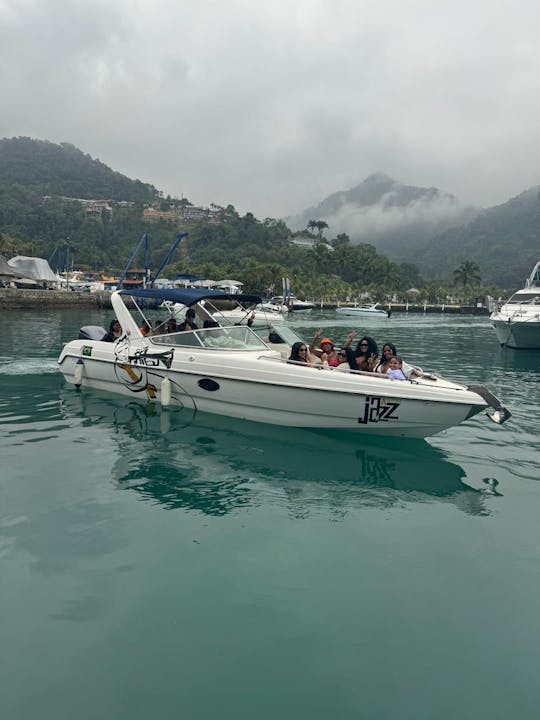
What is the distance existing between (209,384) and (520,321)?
70.4 ft

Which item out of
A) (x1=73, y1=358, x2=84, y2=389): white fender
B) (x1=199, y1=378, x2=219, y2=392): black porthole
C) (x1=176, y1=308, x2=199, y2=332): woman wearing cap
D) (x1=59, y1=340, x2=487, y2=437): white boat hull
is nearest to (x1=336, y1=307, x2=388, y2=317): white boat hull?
(x1=73, y1=358, x2=84, y2=389): white fender

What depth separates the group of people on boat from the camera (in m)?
9.64

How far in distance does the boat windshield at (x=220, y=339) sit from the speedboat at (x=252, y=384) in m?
0.02

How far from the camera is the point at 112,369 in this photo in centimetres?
1274

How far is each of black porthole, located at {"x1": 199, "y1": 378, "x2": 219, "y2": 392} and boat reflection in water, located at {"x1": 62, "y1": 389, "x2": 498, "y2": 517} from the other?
2.45 feet

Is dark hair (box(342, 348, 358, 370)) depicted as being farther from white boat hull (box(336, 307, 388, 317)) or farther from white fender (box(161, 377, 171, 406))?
white boat hull (box(336, 307, 388, 317))

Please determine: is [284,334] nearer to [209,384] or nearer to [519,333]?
[209,384]

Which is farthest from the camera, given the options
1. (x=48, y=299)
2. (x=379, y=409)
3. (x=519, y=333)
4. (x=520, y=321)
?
(x=48, y=299)

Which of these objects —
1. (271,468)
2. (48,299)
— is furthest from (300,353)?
(48,299)

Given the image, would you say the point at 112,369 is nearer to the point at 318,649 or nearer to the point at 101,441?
the point at 101,441

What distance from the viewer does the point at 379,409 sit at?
909cm

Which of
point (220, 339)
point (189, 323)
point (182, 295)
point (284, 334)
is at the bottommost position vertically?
point (284, 334)

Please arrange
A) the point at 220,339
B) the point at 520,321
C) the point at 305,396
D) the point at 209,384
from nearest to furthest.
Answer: the point at 305,396 → the point at 209,384 → the point at 220,339 → the point at 520,321

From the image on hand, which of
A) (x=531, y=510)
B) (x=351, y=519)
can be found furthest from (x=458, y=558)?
(x=531, y=510)
